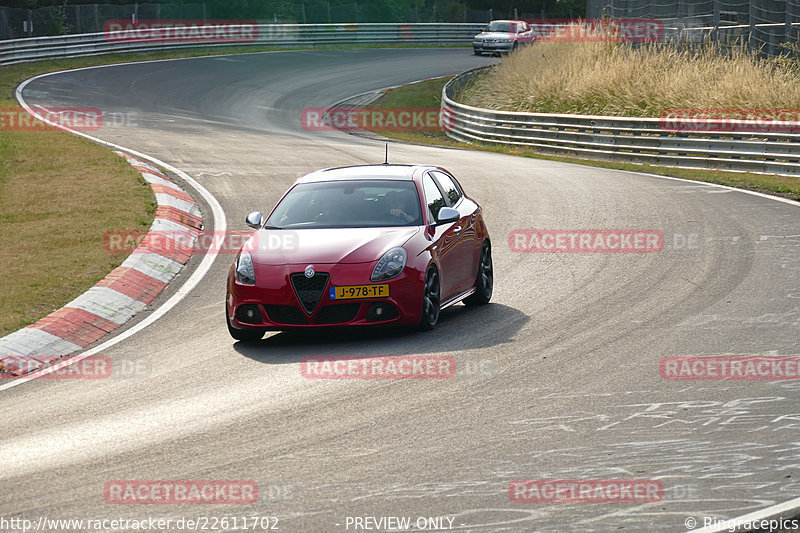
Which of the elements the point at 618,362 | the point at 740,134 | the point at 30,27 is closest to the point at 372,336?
the point at 618,362

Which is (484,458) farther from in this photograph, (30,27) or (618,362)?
(30,27)

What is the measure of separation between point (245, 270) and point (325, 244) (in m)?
0.77

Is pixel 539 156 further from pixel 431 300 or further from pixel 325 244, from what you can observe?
pixel 325 244

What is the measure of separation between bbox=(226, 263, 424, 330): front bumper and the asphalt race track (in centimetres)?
25

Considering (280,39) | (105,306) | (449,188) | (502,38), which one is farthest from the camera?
(502,38)

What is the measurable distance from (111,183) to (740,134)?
42.3 feet

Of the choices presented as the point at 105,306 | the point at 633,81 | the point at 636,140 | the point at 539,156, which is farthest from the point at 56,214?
the point at 633,81

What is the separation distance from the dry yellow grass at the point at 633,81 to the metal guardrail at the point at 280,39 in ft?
57.6

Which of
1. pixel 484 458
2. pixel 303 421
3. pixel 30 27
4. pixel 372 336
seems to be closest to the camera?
pixel 484 458

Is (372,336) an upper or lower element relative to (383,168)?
lower

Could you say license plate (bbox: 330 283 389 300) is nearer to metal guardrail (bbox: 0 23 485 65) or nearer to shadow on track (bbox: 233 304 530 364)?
shadow on track (bbox: 233 304 530 364)

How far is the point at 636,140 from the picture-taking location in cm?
2544

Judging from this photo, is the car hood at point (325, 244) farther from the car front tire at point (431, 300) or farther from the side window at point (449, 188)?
the side window at point (449, 188)

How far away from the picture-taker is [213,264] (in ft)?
46.5
